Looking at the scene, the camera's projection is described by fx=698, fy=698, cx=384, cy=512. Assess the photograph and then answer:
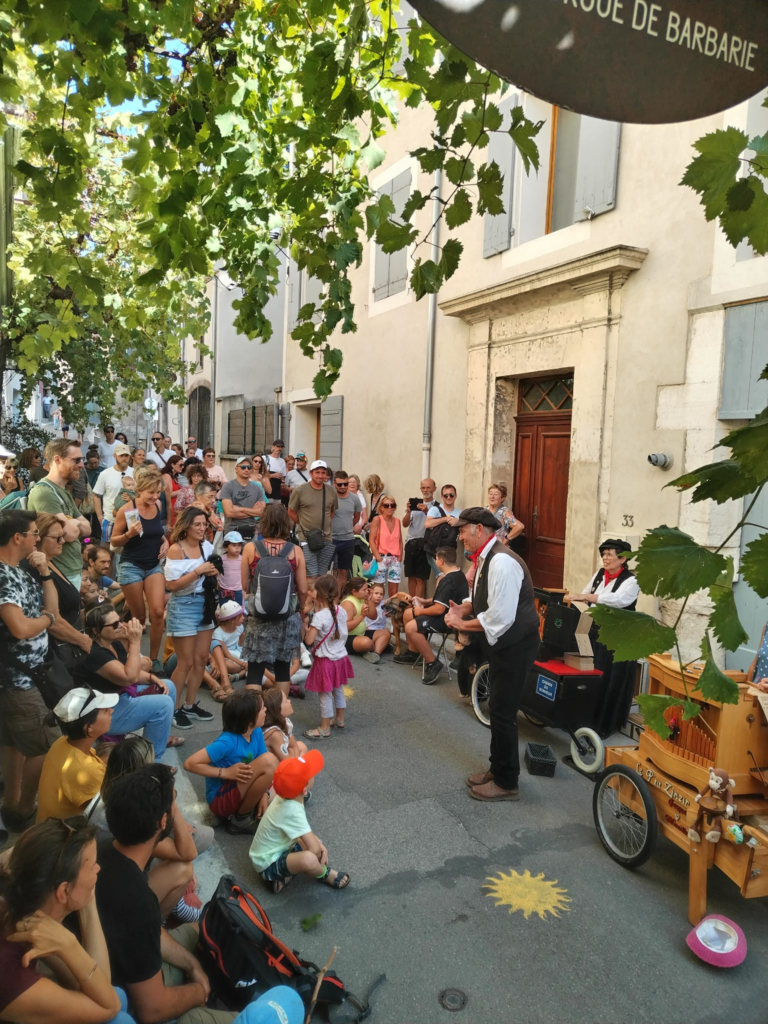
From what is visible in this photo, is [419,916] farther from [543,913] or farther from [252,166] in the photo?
[252,166]

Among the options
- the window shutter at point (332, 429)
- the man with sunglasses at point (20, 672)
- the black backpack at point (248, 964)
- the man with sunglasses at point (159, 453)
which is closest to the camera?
the black backpack at point (248, 964)

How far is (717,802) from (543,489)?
530cm

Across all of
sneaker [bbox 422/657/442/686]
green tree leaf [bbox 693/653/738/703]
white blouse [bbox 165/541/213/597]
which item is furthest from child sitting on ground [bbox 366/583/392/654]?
green tree leaf [bbox 693/653/738/703]

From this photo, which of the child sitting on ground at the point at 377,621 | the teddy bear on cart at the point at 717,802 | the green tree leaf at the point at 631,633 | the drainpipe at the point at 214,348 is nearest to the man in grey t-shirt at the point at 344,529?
the child sitting on ground at the point at 377,621

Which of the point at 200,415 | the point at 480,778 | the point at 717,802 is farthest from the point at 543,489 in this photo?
the point at 200,415

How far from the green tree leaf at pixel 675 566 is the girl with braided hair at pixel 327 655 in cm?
438

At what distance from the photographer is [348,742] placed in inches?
207

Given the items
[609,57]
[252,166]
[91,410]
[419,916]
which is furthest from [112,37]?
[91,410]

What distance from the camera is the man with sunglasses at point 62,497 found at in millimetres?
5336

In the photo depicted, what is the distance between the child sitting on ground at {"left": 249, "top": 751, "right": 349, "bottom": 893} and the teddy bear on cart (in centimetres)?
174

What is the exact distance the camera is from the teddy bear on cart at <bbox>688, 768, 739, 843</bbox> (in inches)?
124

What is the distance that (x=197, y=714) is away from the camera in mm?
5477

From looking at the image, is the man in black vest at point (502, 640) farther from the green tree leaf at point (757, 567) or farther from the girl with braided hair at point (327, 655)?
the green tree leaf at point (757, 567)

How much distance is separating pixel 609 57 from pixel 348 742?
190 inches
